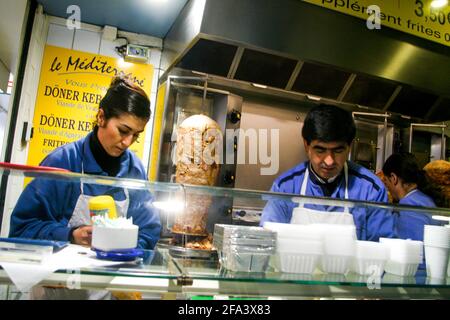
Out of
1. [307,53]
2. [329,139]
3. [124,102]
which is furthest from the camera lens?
[307,53]

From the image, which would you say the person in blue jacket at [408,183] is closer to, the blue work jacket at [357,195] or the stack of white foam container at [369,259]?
the blue work jacket at [357,195]

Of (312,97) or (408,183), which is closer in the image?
(408,183)

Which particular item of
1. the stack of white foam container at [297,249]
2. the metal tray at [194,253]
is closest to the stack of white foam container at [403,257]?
the stack of white foam container at [297,249]

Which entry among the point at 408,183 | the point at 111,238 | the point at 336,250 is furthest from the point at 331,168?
the point at 111,238

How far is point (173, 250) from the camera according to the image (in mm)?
1306

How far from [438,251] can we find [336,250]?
435mm

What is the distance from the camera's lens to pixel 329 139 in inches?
81.7

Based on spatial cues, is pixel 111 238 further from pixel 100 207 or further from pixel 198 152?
pixel 198 152

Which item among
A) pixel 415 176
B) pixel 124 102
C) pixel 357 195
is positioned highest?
pixel 124 102

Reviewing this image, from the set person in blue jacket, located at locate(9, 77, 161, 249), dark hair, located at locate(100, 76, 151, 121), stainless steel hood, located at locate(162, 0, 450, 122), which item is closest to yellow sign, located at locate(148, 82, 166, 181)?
stainless steel hood, located at locate(162, 0, 450, 122)

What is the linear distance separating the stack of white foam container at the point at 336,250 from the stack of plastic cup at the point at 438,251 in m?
0.36

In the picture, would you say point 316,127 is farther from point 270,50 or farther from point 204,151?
point 270,50

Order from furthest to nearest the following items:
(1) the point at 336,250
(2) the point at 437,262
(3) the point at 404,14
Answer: (3) the point at 404,14 → (2) the point at 437,262 → (1) the point at 336,250

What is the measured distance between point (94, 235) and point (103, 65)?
123 inches
